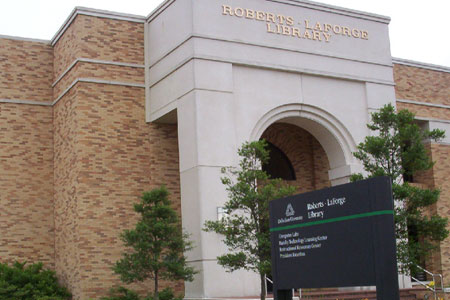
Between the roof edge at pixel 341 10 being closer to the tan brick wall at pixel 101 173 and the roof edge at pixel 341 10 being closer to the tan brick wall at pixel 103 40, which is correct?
the tan brick wall at pixel 103 40

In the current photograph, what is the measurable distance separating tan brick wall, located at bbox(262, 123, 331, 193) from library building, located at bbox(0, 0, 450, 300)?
0.23 feet

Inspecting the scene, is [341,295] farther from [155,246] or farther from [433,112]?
[433,112]

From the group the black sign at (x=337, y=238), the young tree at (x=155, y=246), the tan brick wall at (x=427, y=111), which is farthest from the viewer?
the tan brick wall at (x=427, y=111)

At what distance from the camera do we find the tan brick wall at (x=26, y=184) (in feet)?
68.1

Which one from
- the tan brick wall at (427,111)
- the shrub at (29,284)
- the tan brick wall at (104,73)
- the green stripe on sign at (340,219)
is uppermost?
the tan brick wall at (104,73)

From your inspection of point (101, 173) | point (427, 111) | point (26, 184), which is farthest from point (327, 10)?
point (26, 184)

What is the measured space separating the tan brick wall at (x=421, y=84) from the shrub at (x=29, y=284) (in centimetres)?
1309

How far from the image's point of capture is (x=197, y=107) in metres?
18.2

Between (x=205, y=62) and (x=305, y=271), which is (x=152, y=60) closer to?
(x=205, y=62)

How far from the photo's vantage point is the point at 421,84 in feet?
81.9

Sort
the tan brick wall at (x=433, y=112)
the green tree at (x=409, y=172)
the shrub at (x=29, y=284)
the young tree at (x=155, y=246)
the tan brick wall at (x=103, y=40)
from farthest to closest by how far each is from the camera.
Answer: the tan brick wall at (x=433, y=112) → the tan brick wall at (x=103, y=40) → the shrub at (x=29, y=284) → the young tree at (x=155, y=246) → the green tree at (x=409, y=172)

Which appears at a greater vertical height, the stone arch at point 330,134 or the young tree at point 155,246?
the stone arch at point 330,134

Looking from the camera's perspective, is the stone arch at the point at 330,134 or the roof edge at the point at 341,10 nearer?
the stone arch at the point at 330,134

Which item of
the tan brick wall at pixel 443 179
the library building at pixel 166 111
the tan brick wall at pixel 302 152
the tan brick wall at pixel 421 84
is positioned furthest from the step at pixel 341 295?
the tan brick wall at pixel 421 84
